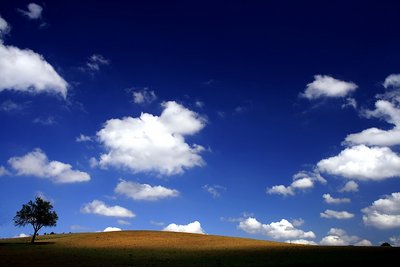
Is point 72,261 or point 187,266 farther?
point 72,261

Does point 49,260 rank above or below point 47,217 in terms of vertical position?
below

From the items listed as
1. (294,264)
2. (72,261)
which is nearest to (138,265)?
(72,261)

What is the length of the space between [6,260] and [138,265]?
15.2m

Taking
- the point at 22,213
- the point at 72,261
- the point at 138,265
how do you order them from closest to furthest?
the point at 138,265 → the point at 72,261 → the point at 22,213

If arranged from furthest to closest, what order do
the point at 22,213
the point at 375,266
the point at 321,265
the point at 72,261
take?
the point at 22,213 → the point at 72,261 → the point at 321,265 → the point at 375,266

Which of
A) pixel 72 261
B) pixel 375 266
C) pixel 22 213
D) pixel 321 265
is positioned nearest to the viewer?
pixel 375 266

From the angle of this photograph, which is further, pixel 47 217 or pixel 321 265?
pixel 47 217

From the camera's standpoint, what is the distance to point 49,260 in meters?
43.4

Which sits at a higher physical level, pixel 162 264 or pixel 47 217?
pixel 47 217

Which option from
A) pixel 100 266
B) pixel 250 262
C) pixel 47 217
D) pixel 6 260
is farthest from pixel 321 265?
pixel 47 217

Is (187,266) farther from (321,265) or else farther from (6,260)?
(6,260)

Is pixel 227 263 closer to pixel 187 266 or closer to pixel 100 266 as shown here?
pixel 187 266

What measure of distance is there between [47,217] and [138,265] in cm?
4234

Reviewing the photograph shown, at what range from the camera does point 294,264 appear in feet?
124
